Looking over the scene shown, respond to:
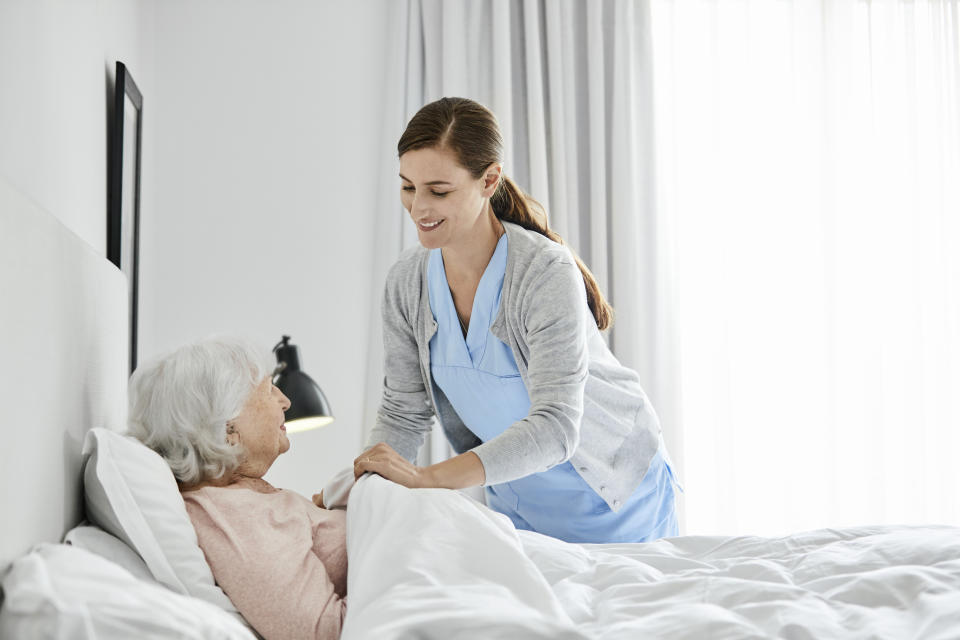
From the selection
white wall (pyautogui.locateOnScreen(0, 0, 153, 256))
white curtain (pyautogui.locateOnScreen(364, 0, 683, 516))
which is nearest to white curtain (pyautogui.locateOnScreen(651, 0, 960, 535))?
white curtain (pyautogui.locateOnScreen(364, 0, 683, 516))

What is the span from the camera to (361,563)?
3.73 feet

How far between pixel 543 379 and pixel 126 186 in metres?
1.42

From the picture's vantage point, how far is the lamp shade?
7.72 ft

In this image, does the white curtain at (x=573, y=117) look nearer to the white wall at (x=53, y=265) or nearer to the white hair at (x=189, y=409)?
the white wall at (x=53, y=265)

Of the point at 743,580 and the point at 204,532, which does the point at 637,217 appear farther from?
the point at 204,532

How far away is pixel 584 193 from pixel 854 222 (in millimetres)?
1045

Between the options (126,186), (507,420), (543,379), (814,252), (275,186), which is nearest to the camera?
(543,379)

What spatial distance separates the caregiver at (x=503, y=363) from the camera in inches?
60.2

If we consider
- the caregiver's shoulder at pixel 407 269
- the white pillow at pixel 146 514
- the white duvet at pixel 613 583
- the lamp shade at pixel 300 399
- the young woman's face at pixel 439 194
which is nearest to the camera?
the white duvet at pixel 613 583

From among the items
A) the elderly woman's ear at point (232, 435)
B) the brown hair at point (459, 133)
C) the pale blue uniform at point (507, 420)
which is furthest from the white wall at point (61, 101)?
the pale blue uniform at point (507, 420)

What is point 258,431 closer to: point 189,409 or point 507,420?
point 189,409

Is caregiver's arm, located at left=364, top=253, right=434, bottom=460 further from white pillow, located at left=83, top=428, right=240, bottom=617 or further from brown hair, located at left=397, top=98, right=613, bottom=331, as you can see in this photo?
white pillow, located at left=83, top=428, right=240, bottom=617

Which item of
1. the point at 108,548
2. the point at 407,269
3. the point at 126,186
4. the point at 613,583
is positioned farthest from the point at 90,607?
the point at 126,186

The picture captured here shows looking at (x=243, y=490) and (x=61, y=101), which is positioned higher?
(x=61, y=101)
